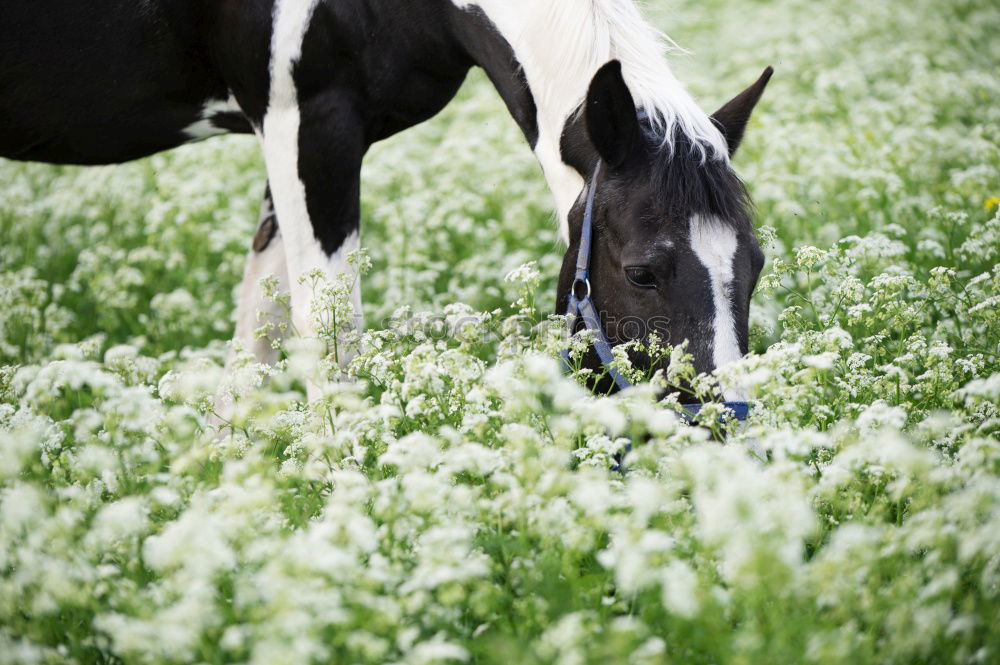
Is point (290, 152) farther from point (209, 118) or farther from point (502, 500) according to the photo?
point (502, 500)

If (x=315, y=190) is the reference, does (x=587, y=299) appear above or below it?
below

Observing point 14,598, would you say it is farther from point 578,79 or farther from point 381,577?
point 578,79

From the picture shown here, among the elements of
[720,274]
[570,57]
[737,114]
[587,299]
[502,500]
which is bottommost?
[587,299]

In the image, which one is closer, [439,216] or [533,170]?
[439,216]

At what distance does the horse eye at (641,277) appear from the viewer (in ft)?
10.9

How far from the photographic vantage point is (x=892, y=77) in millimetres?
9992

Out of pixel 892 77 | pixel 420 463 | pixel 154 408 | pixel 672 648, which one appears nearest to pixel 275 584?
pixel 420 463

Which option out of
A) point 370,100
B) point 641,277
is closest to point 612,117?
point 641,277

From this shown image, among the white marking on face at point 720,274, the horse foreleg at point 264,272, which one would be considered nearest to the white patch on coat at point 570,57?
the white marking on face at point 720,274

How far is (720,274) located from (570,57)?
41.4 inches

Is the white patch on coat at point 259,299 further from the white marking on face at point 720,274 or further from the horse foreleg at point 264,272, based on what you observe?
the white marking on face at point 720,274

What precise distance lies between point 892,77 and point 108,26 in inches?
332

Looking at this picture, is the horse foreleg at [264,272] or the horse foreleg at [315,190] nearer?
the horse foreleg at [315,190]

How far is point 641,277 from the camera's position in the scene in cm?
334
